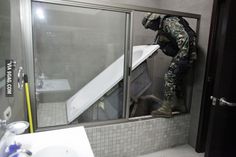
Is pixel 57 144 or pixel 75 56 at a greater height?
pixel 75 56

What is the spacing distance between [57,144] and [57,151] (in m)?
0.04

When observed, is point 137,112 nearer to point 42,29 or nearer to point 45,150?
point 45,150

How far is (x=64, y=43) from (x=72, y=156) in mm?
1949

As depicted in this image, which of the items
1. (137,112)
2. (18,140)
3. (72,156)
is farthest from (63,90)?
(72,156)

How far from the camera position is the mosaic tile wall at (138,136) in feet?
6.15

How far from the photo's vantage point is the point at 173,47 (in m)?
2.19

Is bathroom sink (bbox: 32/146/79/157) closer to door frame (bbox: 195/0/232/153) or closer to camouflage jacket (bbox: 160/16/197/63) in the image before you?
camouflage jacket (bbox: 160/16/197/63)

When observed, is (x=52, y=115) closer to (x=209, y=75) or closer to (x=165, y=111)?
(x=165, y=111)

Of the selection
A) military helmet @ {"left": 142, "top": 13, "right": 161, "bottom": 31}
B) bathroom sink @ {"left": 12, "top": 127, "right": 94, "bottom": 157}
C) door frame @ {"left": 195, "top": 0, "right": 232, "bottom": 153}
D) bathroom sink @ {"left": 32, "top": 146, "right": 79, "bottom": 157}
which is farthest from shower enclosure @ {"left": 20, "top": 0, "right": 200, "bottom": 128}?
bathroom sink @ {"left": 32, "top": 146, "right": 79, "bottom": 157}

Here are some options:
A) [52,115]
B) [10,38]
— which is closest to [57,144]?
[10,38]

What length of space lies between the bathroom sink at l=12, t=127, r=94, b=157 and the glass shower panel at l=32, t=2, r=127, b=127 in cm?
102

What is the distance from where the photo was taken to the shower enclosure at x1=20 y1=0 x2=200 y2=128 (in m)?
1.91

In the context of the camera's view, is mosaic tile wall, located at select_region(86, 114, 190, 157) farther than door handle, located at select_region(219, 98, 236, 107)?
Yes

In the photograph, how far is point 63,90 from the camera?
105 inches
